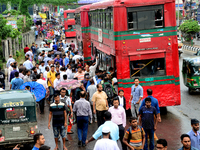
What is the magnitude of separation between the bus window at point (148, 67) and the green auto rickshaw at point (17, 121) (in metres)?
4.45

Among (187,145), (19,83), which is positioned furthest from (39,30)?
(187,145)

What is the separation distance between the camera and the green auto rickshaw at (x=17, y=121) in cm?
946

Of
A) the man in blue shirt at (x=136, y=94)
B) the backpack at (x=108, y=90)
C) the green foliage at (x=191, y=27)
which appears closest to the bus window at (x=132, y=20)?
the man in blue shirt at (x=136, y=94)

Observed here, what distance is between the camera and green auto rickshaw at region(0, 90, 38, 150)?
9461mm

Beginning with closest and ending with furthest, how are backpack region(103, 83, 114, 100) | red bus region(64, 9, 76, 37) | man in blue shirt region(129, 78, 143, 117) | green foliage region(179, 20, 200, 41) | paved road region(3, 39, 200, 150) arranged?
paved road region(3, 39, 200, 150), man in blue shirt region(129, 78, 143, 117), backpack region(103, 83, 114, 100), green foliage region(179, 20, 200, 41), red bus region(64, 9, 76, 37)

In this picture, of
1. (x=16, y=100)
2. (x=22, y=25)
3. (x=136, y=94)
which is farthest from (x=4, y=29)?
(x=16, y=100)

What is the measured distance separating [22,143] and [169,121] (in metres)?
5.62

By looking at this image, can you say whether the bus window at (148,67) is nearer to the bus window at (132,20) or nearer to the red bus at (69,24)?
the bus window at (132,20)

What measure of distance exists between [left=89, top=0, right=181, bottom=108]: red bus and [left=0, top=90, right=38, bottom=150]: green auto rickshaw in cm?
422

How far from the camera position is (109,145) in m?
6.41

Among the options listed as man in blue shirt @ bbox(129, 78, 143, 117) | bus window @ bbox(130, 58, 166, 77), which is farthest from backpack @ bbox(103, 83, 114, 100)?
bus window @ bbox(130, 58, 166, 77)

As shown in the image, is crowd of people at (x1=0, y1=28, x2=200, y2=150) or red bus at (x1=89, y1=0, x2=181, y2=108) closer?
crowd of people at (x1=0, y1=28, x2=200, y2=150)

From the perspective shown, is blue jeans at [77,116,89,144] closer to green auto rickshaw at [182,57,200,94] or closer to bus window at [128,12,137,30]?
bus window at [128,12,137,30]

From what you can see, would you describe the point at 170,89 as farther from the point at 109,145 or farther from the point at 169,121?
the point at 109,145
